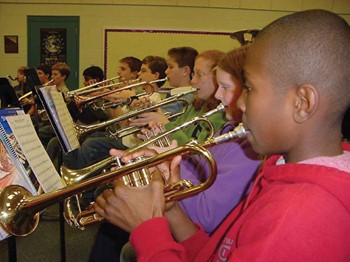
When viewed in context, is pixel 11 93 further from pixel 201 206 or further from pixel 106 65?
pixel 106 65

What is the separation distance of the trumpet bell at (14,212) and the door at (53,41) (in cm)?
520

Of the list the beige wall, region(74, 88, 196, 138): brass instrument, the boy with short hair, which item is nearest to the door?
the beige wall

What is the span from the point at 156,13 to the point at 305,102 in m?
5.37

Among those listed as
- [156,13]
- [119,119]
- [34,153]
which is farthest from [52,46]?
[34,153]

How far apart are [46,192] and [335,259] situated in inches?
30.1

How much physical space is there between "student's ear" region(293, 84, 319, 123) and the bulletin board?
206 inches

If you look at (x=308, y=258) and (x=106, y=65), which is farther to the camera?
(x=106, y=65)

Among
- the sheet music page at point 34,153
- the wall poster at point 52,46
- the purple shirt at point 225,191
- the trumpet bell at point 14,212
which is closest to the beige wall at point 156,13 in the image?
the wall poster at point 52,46

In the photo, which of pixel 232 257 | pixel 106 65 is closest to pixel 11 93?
pixel 232 257

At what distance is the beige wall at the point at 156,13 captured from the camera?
18.5 feet

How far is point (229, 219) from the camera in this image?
944 mm

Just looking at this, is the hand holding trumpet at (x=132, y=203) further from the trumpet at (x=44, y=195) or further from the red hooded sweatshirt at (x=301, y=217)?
the red hooded sweatshirt at (x=301, y=217)

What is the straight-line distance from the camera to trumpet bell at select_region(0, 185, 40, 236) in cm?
91

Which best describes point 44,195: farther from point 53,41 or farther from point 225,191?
point 53,41
